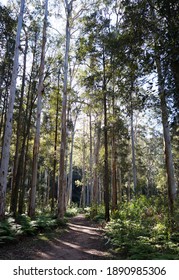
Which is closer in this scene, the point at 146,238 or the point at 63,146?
the point at 146,238

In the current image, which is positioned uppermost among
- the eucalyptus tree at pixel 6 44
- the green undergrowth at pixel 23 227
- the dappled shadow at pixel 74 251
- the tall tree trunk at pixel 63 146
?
the eucalyptus tree at pixel 6 44

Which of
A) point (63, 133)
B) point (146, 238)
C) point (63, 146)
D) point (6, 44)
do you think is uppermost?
point (6, 44)

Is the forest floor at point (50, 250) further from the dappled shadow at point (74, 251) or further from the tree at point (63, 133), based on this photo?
the tree at point (63, 133)

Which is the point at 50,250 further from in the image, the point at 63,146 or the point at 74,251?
the point at 63,146

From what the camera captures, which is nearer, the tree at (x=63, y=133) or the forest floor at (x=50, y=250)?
the forest floor at (x=50, y=250)

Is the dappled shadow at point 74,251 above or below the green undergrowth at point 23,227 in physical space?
below

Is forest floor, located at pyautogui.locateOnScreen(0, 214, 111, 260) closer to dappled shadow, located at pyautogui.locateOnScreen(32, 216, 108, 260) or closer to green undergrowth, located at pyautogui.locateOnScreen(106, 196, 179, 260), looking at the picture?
dappled shadow, located at pyautogui.locateOnScreen(32, 216, 108, 260)

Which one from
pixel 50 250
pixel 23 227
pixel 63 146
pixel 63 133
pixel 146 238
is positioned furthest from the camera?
pixel 63 133

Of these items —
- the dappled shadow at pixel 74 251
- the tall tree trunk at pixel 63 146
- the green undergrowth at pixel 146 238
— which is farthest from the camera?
the tall tree trunk at pixel 63 146

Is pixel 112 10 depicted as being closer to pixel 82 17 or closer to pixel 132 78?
pixel 82 17

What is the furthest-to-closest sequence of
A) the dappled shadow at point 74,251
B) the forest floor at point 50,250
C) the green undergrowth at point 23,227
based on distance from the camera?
the green undergrowth at point 23,227 → the dappled shadow at point 74,251 → the forest floor at point 50,250

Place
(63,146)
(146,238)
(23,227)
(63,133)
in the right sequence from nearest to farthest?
(146,238)
(23,227)
(63,146)
(63,133)

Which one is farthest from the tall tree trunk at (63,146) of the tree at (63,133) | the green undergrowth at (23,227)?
the green undergrowth at (23,227)

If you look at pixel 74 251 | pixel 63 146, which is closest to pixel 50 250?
pixel 74 251
